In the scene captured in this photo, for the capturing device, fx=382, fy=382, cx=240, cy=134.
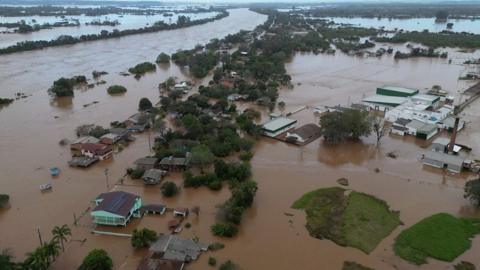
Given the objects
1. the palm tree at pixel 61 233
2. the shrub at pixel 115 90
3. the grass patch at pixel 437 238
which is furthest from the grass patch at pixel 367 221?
the shrub at pixel 115 90

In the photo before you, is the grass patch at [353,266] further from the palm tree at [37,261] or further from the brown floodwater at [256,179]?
the palm tree at [37,261]

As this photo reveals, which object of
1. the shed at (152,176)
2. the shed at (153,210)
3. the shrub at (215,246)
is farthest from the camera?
the shed at (152,176)

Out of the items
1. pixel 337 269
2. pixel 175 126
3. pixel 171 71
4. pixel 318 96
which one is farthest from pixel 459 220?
pixel 171 71

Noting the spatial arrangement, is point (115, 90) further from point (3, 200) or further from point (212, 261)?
point (212, 261)

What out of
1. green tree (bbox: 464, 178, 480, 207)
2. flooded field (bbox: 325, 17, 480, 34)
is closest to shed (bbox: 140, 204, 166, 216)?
green tree (bbox: 464, 178, 480, 207)

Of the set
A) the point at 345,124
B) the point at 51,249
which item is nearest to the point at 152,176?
the point at 51,249

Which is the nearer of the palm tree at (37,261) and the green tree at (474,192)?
the palm tree at (37,261)
